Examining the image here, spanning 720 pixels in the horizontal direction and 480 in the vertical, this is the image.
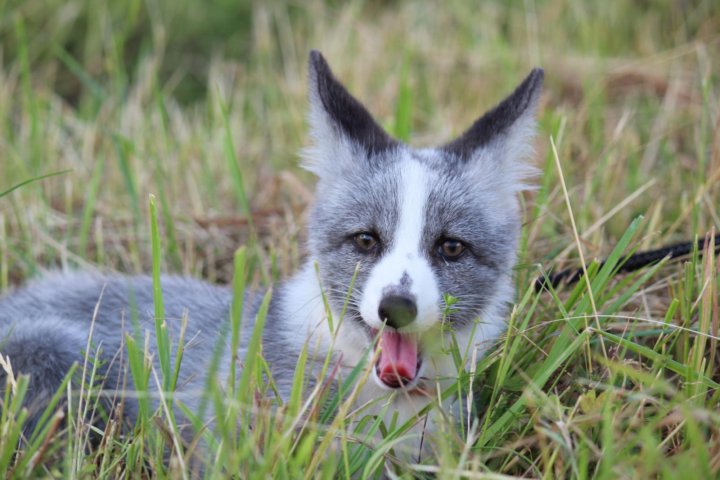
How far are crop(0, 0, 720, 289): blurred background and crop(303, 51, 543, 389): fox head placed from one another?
48cm

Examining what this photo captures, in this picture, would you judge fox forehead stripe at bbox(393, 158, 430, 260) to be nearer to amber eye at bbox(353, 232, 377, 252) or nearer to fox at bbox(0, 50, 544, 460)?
fox at bbox(0, 50, 544, 460)

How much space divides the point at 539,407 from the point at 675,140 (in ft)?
12.4

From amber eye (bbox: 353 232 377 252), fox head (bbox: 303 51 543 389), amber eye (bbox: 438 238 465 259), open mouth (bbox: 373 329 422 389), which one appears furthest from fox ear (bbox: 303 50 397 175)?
open mouth (bbox: 373 329 422 389)

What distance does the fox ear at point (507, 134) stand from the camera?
3.37 m

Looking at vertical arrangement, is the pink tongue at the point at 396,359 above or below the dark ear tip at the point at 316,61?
below

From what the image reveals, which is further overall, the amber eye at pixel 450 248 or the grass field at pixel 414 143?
the amber eye at pixel 450 248

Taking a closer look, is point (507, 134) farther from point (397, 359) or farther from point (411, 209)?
point (397, 359)

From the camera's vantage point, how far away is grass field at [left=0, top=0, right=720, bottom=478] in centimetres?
257

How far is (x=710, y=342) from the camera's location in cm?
323

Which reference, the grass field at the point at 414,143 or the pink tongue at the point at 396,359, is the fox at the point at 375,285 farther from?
the grass field at the point at 414,143

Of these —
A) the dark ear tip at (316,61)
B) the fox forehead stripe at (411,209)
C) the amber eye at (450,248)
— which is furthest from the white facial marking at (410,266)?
the dark ear tip at (316,61)

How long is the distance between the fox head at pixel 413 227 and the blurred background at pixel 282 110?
1.59 ft

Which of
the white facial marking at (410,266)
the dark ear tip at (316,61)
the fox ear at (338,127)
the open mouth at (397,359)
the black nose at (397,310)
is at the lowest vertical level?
the open mouth at (397,359)

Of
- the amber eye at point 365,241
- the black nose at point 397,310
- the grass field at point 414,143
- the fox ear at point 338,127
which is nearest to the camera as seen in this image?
the grass field at point 414,143
